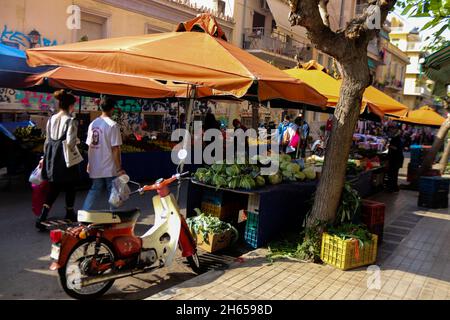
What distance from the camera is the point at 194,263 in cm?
459

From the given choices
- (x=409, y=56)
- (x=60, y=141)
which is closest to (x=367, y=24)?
(x=60, y=141)

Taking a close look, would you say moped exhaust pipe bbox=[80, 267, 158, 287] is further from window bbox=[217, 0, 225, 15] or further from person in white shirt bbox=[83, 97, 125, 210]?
window bbox=[217, 0, 225, 15]

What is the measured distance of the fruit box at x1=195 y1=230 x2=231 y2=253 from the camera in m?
5.24

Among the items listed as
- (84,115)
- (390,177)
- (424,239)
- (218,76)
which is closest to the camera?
(218,76)

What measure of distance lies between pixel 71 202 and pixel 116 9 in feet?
36.3

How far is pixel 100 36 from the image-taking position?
1484 cm

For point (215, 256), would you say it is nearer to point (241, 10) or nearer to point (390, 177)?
point (390, 177)

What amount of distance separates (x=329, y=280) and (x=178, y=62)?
297cm

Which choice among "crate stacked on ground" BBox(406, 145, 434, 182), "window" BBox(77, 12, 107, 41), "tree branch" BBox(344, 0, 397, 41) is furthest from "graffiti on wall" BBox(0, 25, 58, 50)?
"crate stacked on ground" BBox(406, 145, 434, 182)

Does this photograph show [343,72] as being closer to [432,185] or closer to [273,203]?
[273,203]

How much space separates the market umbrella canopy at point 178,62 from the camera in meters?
4.41

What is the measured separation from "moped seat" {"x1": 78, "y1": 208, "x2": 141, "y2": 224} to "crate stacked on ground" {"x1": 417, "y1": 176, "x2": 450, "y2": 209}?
25.6 feet

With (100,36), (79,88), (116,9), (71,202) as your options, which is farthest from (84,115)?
(71,202)

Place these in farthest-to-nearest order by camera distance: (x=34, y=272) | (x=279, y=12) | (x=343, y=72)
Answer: (x=279, y=12) < (x=343, y=72) < (x=34, y=272)
